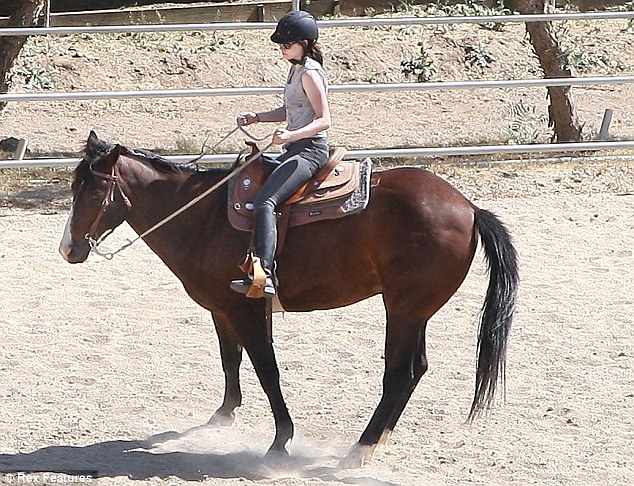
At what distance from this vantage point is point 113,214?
4.63m

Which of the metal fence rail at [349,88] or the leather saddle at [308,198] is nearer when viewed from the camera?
the leather saddle at [308,198]

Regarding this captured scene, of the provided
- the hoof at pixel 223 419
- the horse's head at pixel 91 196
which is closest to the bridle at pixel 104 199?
the horse's head at pixel 91 196

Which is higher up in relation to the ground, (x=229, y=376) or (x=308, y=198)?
(x=308, y=198)

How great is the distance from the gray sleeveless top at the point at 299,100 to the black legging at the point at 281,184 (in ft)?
0.27

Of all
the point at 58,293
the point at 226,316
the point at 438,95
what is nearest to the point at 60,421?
the point at 226,316

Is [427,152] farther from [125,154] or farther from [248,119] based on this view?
[125,154]

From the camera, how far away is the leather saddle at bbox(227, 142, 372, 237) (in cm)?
459

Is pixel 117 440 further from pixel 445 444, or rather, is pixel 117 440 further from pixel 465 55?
pixel 465 55

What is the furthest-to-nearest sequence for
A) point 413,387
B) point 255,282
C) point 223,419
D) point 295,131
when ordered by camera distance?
Answer: point 223,419 < point 413,387 < point 295,131 < point 255,282

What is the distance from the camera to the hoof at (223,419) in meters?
4.98

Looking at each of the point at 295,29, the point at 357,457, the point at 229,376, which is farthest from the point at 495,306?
the point at 295,29

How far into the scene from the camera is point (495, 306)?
15.0 feet

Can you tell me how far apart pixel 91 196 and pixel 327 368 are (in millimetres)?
1767

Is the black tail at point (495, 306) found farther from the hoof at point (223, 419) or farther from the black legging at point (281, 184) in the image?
the hoof at point (223, 419)
